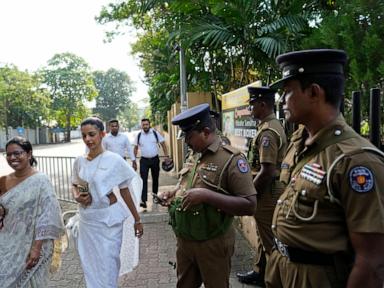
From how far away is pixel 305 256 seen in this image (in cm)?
167

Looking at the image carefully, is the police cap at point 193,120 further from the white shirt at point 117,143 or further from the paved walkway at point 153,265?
the white shirt at point 117,143

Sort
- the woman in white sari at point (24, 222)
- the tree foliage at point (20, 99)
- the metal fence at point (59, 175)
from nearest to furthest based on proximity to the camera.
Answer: the woman in white sari at point (24, 222)
the metal fence at point (59, 175)
the tree foliage at point (20, 99)

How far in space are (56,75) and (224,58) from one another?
165 feet

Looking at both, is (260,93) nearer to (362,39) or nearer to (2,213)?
(362,39)

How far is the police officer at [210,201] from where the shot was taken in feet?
7.84

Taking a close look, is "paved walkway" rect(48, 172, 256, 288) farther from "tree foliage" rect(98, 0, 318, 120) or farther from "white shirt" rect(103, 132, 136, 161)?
"tree foliage" rect(98, 0, 318, 120)

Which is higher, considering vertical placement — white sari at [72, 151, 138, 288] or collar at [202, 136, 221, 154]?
collar at [202, 136, 221, 154]

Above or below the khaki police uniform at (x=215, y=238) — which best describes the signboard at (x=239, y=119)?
above

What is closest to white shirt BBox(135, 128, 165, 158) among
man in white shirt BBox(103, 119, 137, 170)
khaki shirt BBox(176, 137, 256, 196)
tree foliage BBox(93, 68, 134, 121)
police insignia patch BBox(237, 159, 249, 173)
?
man in white shirt BBox(103, 119, 137, 170)

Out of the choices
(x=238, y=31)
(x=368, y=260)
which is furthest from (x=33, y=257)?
(x=238, y=31)

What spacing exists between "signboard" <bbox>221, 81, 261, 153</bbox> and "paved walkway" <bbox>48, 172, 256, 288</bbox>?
1.37 metres

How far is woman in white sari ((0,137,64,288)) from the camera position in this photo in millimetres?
2922

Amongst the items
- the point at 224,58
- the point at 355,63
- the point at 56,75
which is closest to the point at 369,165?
the point at 355,63

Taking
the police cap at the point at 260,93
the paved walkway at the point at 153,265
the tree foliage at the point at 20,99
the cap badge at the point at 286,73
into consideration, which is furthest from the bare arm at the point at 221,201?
the tree foliage at the point at 20,99
